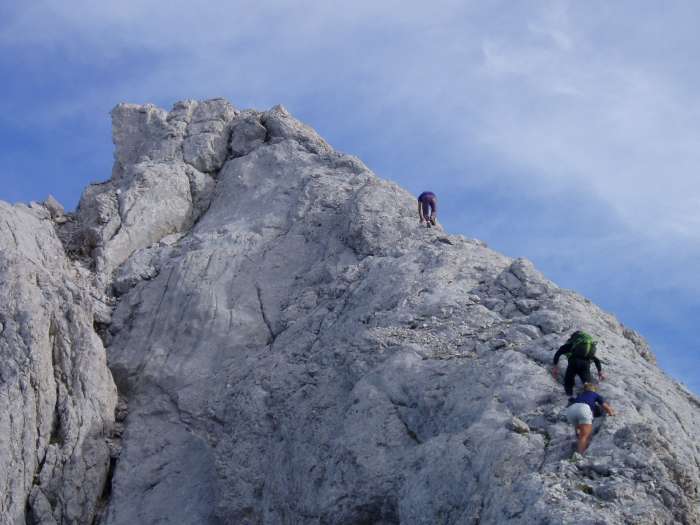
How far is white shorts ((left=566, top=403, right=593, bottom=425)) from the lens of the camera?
1659 cm

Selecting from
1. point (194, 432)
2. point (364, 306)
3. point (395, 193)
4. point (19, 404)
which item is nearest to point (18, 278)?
point (19, 404)

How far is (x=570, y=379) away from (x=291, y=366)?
736 cm

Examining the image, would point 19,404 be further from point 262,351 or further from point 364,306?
point 364,306

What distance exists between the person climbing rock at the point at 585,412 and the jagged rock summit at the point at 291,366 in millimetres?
193

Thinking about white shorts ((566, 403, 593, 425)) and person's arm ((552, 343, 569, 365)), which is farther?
person's arm ((552, 343, 569, 365))

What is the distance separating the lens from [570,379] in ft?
59.7

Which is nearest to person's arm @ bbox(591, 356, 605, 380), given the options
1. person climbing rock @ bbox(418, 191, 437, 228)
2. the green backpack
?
the green backpack

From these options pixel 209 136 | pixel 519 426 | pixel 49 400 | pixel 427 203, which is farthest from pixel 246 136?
pixel 519 426

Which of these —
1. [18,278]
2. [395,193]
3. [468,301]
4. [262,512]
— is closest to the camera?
[262,512]

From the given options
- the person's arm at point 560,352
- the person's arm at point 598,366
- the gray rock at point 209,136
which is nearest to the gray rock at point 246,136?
the gray rock at point 209,136

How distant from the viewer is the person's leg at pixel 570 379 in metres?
18.1

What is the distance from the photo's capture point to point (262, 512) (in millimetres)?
21203

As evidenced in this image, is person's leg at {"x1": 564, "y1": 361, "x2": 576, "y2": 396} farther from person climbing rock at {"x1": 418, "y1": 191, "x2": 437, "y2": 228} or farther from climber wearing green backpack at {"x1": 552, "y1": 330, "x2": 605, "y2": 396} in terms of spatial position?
person climbing rock at {"x1": 418, "y1": 191, "x2": 437, "y2": 228}

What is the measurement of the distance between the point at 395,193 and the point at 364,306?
19.9 ft
